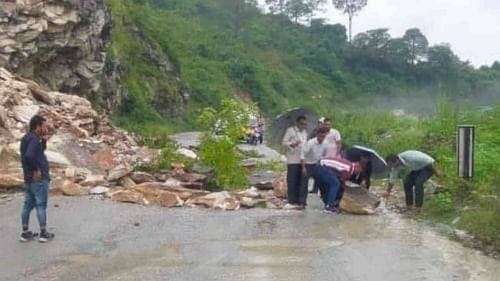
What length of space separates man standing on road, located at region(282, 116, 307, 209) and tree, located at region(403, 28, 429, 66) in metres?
74.5

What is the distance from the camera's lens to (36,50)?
2559cm

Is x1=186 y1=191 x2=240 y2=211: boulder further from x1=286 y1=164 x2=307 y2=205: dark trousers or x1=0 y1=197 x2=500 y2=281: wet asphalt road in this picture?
x1=286 y1=164 x2=307 y2=205: dark trousers

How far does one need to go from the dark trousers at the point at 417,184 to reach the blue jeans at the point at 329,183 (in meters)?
1.30

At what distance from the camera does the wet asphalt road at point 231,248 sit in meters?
8.32

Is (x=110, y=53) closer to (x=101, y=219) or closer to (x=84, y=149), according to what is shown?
(x=84, y=149)

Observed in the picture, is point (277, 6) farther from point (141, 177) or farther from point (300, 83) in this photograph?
point (141, 177)

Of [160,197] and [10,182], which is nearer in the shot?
[160,197]

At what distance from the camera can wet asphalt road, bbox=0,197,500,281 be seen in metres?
8.32

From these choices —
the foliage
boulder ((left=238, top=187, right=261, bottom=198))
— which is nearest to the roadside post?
boulder ((left=238, top=187, right=261, bottom=198))

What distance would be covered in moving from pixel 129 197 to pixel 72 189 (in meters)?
1.38

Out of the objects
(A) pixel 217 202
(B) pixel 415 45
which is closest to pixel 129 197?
(A) pixel 217 202

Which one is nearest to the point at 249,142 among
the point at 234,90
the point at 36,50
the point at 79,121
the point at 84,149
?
the point at 36,50

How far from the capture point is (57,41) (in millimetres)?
27047

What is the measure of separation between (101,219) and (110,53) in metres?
25.6
